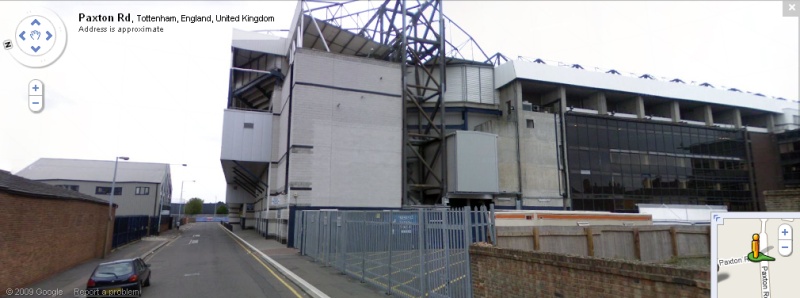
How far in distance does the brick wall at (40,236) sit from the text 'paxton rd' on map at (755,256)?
1760cm

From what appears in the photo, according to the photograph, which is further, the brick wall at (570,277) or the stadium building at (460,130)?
the stadium building at (460,130)

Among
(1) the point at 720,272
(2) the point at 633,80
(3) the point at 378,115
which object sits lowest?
(1) the point at 720,272

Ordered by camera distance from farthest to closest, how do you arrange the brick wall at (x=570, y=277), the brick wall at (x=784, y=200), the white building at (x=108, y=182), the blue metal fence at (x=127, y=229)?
the white building at (x=108, y=182), the blue metal fence at (x=127, y=229), the brick wall at (x=784, y=200), the brick wall at (x=570, y=277)

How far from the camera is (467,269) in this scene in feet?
29.8

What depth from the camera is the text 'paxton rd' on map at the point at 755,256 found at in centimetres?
320

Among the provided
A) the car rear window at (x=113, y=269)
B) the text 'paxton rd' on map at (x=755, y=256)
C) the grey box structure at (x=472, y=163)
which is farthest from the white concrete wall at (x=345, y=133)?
the text 'paxton rd' on map at (x=755, y=256)

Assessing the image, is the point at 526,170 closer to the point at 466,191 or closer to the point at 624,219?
the point at 466,191

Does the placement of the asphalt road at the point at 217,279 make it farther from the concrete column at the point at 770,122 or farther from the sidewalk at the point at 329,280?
the concrete column at the point at 770,122

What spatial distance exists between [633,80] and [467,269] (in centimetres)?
5030

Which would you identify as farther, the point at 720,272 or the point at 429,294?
the point at 429,294

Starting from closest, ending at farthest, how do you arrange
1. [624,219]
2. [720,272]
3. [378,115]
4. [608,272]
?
[720,272] → [608,272] → [624,219] → [378,115]

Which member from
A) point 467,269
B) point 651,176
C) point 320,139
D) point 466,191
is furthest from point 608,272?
point 651,176

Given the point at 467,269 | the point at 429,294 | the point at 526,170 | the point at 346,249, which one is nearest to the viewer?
the point at 467,269

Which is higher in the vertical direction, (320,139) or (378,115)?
(378,115)
